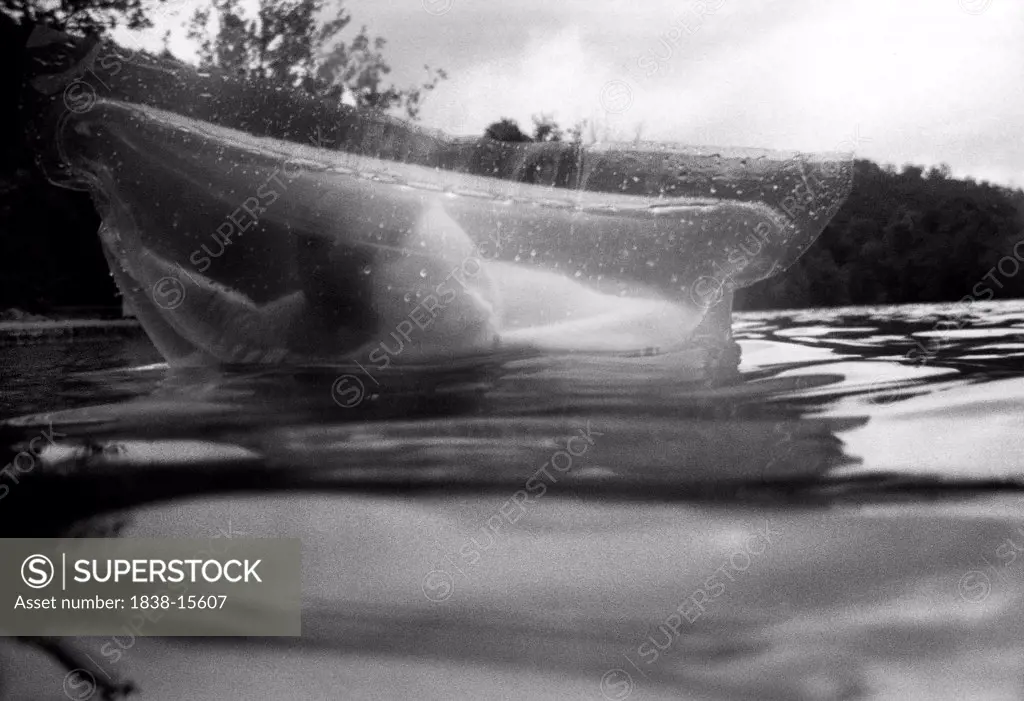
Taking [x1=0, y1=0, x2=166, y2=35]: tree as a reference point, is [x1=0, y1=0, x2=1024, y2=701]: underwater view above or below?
below

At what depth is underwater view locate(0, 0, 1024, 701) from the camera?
27 centimetres

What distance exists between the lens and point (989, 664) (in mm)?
250

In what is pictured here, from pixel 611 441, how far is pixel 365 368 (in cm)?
27

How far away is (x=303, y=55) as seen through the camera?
0.56 meters

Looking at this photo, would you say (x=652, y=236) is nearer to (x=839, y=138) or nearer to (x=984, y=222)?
(x=839, y=138)

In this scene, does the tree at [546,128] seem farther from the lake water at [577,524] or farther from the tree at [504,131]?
the lake water at [577,524]

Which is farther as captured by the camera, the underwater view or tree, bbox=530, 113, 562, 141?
tree, bbox=530, 113, 562, 141

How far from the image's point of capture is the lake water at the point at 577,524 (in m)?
0.26

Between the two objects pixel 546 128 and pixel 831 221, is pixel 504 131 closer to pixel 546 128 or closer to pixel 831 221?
pixel 546 128

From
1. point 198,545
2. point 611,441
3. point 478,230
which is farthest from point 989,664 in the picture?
point 478,230

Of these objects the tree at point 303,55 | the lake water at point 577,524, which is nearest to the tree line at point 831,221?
the tree at point 303,55

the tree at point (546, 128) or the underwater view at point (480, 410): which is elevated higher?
the tree at point (546, 128)

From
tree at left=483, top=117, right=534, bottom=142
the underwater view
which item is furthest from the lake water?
tree at left=483, top=117, right=534, bottom=142

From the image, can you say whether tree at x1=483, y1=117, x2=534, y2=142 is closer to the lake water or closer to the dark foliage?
the lake water
